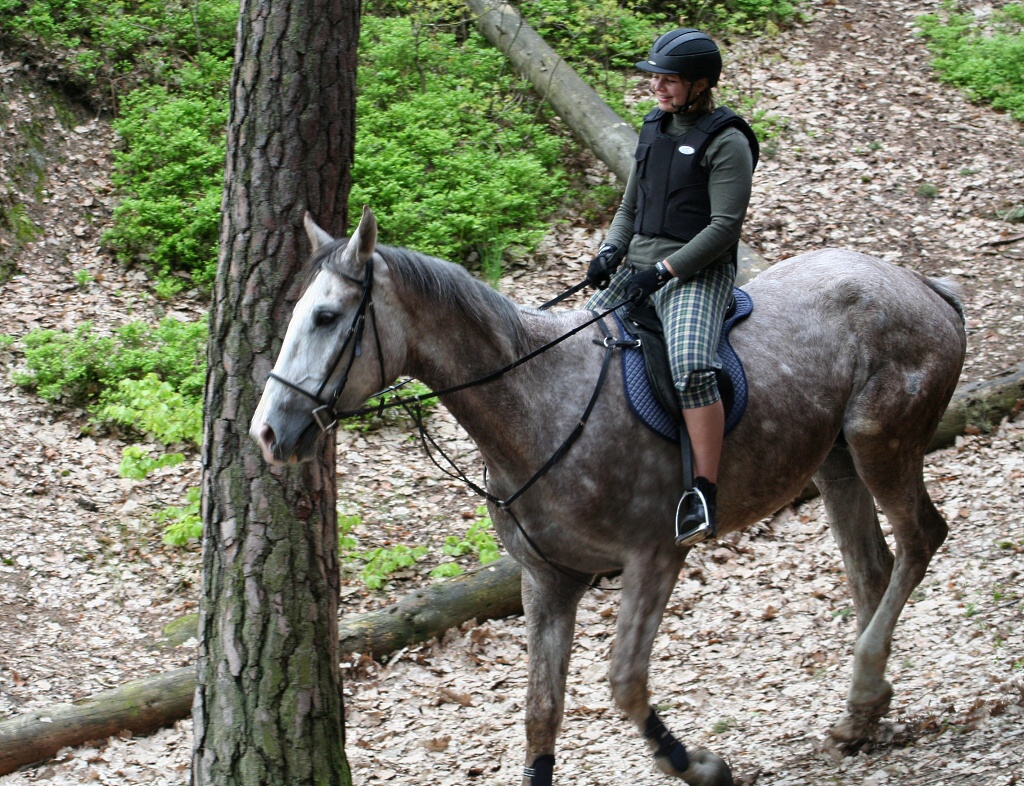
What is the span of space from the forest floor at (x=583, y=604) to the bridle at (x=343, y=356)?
9.49 ft

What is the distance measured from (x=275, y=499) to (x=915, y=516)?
3731 millimetres

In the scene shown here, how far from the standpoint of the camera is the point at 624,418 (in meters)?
4.59

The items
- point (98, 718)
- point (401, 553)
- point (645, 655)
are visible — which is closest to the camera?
point (645, 655)

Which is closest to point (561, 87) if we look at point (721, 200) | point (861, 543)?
point (861, 543)

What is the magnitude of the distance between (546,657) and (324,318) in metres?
2.07

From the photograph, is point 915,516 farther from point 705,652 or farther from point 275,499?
point 275,499

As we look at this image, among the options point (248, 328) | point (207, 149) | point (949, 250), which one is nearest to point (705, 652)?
point (248, 328)

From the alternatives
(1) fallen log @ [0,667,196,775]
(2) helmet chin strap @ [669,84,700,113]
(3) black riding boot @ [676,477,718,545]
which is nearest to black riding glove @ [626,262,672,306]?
(2) helmet chin strap @ [669,84,700,113]

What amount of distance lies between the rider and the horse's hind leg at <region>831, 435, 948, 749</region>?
1360 millimetres

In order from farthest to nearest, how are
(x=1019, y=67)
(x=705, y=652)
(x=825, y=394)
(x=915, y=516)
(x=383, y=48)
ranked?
(x=1019, y=67)
(x=383, y=48)
(x=705, y=652)
(x=915, y=516)
(x=825, y=394)

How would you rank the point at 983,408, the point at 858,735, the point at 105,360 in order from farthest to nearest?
1. the point at 105,360
2. the point at 983,408
3. the point at 858,735

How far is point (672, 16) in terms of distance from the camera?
15.1m

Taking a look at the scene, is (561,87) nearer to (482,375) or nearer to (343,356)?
(482,375)

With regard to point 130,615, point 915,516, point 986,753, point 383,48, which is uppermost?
point 383,48
